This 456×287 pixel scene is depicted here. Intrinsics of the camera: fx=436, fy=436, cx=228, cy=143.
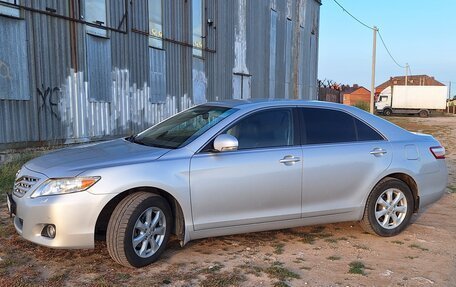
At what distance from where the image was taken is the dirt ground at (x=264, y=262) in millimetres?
3660

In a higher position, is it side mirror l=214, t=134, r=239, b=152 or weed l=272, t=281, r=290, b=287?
side mirror l=214, t=134, r=239, b=152

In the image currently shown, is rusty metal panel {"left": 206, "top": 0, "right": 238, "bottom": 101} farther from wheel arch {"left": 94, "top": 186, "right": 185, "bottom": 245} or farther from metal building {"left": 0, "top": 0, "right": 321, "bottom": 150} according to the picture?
wheel arch {"left": 94, "top": 186, "right": 185, "bottom": 245}

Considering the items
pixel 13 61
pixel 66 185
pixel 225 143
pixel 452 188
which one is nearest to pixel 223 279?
pixel 225 143

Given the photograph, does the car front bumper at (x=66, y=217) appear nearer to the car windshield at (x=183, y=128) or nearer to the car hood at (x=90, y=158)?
the car hood at (x=90, y=158)

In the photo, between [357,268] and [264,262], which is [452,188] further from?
[264,262]

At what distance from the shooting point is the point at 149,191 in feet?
12.8

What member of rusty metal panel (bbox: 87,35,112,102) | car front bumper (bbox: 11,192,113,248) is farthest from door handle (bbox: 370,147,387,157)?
rusty metal panel (bbox: 87,35,112,102)

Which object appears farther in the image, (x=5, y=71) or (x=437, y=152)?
(x=5, y=71)

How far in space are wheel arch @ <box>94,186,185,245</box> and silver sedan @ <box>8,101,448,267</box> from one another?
12mm

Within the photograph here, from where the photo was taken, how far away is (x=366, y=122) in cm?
502

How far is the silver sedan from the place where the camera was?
12.0 ft

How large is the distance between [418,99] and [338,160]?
47044 millimetres

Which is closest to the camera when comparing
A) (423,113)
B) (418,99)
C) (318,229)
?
(318,229)

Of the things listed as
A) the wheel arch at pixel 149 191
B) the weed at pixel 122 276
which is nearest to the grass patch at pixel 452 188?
the wheel arch at pixel 149 191
